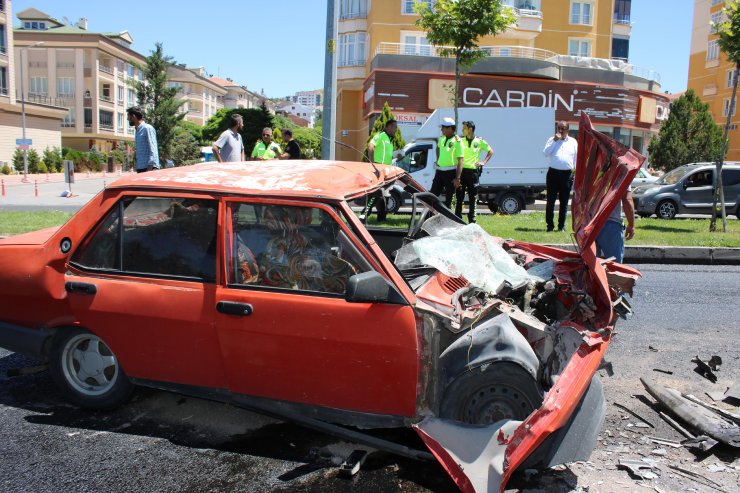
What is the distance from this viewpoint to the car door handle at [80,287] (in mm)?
3713

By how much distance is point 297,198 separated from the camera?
3.46 metres

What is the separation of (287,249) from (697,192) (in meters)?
17.0

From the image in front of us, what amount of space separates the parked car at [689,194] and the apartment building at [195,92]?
8704 centimetres

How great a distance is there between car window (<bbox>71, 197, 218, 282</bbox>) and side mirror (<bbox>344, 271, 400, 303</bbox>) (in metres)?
0.92

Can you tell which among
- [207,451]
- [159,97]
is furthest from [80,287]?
[159,97]

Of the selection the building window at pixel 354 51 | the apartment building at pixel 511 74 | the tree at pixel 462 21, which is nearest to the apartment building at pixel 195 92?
the building window at pixel 354 51

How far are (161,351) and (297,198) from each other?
4.08ft

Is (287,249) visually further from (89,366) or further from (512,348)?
(89,366)

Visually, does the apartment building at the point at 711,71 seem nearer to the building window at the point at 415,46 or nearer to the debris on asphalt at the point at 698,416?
the building window at the point at 415,46

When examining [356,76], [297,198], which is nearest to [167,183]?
[297,198]

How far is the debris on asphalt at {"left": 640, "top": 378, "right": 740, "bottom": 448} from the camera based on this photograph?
3527 millimetres

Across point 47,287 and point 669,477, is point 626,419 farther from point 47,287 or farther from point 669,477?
point 47,287

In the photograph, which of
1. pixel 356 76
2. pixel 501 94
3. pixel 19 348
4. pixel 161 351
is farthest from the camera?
pixel 356 76

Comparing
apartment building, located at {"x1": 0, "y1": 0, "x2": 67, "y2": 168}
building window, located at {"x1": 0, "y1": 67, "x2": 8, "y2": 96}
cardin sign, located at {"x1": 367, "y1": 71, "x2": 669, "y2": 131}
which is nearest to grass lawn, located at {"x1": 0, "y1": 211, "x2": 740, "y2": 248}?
cardin sign, located at {"x1": 367, "y1": 71, "x2": 669, "y2": 131}
